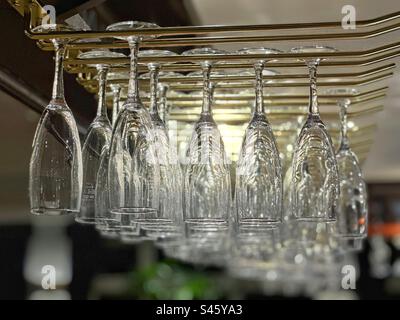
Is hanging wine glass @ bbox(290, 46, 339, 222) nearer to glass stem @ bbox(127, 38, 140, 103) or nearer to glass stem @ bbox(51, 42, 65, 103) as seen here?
glass stem @ bbox(127, 38, 140, 103)

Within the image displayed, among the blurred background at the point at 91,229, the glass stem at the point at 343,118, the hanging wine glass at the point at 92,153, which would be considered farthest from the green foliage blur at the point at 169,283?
the hanging wine glass at the point at 92,153

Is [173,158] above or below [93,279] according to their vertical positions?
above

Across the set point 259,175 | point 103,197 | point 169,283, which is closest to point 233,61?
point 259,175

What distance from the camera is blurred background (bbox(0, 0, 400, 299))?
146 cm

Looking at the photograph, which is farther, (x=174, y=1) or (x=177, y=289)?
(x=177, y=289)

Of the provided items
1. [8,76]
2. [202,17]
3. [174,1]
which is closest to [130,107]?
[8,76]

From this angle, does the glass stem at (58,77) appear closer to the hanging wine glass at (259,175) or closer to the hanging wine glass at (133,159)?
the hanging wine glass at (133,159)

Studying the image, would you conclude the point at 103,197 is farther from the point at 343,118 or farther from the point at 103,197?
the point at 343,118

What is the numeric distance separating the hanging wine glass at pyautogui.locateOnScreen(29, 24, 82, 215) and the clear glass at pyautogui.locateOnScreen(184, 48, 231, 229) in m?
0.16

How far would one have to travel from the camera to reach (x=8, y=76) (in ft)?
4.45

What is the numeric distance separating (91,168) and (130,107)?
0.17 metres

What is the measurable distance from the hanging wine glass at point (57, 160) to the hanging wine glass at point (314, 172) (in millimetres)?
327

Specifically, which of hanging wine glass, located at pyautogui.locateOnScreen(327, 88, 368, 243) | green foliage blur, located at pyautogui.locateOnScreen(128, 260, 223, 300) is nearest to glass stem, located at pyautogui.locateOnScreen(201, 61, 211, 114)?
hanging wine glass, located at pyautogui.locateOnScreen(327, 88, 368, 243)
